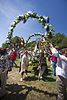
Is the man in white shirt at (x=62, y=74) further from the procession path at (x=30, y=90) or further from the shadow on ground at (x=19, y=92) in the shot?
the shadow on ground at (x=19, y=92)

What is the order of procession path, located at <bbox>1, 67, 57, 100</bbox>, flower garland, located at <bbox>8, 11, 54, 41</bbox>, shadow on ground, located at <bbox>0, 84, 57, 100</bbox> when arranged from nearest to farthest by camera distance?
shadow on ground, located at <bbox>0, 84, 57, 100</bbox> < procession path, located at <bbox>1, 67, 57, 100</bbox> < flower garland, located at <bbox>8, 11, 54, 41</bbox>

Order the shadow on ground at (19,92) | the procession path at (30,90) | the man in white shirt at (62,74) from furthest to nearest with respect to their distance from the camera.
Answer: the procession path at (30,90) → the shadow on ground at (19,92) → the man in white shirt at (62,74)

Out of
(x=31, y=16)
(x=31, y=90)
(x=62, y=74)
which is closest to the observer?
(x=62, y=74)

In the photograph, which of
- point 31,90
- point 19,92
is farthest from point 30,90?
point 19,92

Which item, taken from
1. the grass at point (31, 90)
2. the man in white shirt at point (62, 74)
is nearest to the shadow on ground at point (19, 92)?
the grass at point (31, 90)

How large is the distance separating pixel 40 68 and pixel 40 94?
13.9ft

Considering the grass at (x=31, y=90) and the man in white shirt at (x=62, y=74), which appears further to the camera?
the grass at (x=31, y=90)

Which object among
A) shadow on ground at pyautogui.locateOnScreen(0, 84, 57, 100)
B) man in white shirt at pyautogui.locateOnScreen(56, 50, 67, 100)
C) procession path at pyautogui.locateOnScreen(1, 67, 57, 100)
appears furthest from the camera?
procession path at pyautogui.locateOnScreen(1, 67, 57, 100)

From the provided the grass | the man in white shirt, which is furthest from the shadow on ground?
the man in white shirt

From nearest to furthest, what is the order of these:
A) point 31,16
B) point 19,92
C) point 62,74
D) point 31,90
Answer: point 62,74 < point 19,92 < point 31,90 < point 31,16

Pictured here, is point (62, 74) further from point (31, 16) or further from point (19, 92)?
point (31, 16)

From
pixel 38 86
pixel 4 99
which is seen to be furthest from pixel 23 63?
pixel 4 99

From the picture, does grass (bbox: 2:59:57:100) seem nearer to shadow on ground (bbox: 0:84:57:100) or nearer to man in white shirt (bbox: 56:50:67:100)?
shadow on ground (bbox: 0:84:57:100)

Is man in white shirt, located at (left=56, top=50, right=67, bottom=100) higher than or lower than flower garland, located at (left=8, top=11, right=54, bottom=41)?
lower
